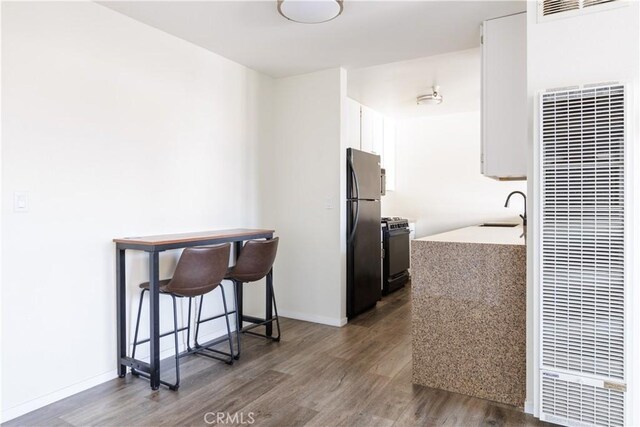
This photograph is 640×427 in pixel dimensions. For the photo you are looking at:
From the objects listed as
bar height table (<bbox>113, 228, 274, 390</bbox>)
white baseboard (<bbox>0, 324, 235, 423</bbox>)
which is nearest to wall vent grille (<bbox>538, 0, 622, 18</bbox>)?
bar height table (<bbox>113, 228, 274, 390</bbox>)

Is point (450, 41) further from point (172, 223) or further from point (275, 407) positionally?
point (275, 407)

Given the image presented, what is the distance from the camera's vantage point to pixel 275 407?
2.28 m

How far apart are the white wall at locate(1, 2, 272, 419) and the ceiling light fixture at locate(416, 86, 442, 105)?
8.09 ft

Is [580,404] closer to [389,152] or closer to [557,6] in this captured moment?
[557,6]

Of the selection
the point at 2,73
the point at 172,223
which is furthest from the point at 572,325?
the point at 2,73

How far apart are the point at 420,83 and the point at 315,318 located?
2.67 metres

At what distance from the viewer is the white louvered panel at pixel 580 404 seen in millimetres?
1878

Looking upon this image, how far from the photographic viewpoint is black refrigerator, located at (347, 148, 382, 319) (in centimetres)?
392

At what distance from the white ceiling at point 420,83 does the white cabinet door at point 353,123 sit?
0.31 ft

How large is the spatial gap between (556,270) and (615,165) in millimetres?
548

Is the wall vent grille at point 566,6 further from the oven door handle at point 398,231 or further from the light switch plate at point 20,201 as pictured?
the oven door handle at point 398,231

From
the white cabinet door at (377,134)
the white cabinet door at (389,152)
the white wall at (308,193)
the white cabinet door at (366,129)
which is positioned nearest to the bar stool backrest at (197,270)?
the white wall at (308,193)

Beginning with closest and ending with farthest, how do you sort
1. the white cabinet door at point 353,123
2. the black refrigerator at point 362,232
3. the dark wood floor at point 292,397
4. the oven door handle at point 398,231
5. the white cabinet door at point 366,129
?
1. the dark wood floor at point 292,397
2. the black refrigerator at point 362,232
3. the white cabinet door at point 353,123
4. the oven door handle at point 398,231
5. the white cabinet door at point 366,129

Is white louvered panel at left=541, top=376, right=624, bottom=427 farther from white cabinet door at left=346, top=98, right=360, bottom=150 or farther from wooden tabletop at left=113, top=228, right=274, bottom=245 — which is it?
white cabinet door at left=346, top=98, right=360, bottom=150
